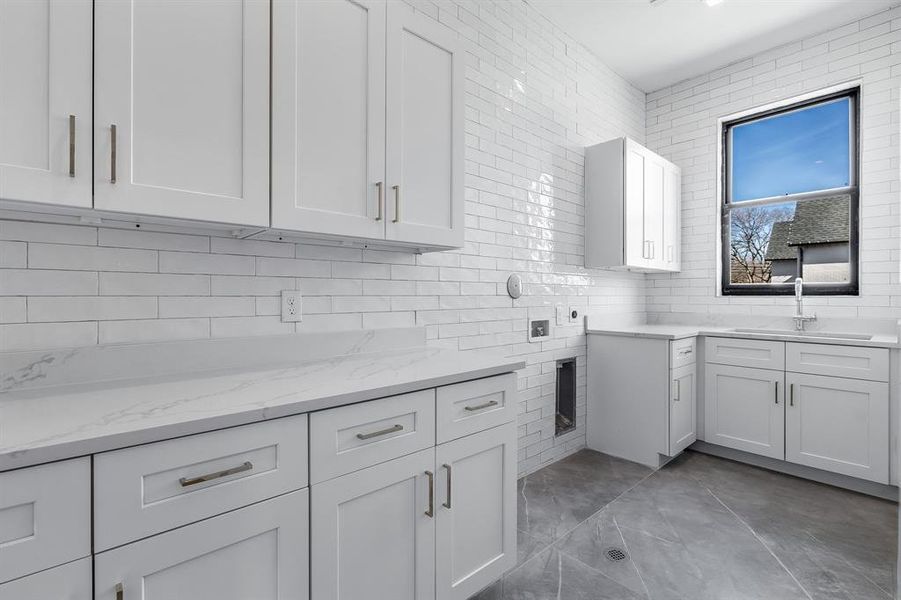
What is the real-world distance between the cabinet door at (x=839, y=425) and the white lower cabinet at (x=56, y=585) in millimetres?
3515

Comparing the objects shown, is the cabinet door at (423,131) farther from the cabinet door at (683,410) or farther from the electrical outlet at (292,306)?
the cabinet door at (683,410)

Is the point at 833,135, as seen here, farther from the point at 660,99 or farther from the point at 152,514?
the point at 152,514

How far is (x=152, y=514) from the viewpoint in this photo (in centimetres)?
94

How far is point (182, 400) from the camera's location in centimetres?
114

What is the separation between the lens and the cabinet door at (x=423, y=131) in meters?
1.73

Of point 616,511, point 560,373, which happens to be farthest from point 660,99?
point 616,511

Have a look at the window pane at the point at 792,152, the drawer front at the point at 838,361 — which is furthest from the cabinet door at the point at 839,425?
the window pane at the point at 792,152

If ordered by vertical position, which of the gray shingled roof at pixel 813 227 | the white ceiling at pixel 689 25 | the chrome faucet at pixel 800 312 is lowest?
the chrome faucet at pixel 800 312

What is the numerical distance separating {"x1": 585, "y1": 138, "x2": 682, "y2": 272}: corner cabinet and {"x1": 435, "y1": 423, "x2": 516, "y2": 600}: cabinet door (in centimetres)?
195

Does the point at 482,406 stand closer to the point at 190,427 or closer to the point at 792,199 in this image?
the point at 190,427

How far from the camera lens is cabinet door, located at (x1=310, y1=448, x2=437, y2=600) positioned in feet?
3.95

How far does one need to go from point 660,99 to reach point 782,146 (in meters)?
1.08

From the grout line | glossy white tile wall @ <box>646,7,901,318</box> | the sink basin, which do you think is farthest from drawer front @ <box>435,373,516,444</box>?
glossy white tile wall @ <box>646,7,901,318</box>

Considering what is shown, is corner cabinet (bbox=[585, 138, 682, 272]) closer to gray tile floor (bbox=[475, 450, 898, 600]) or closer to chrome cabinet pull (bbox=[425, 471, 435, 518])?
gray tile floor (bbox=[475, 450, 898, 600])
